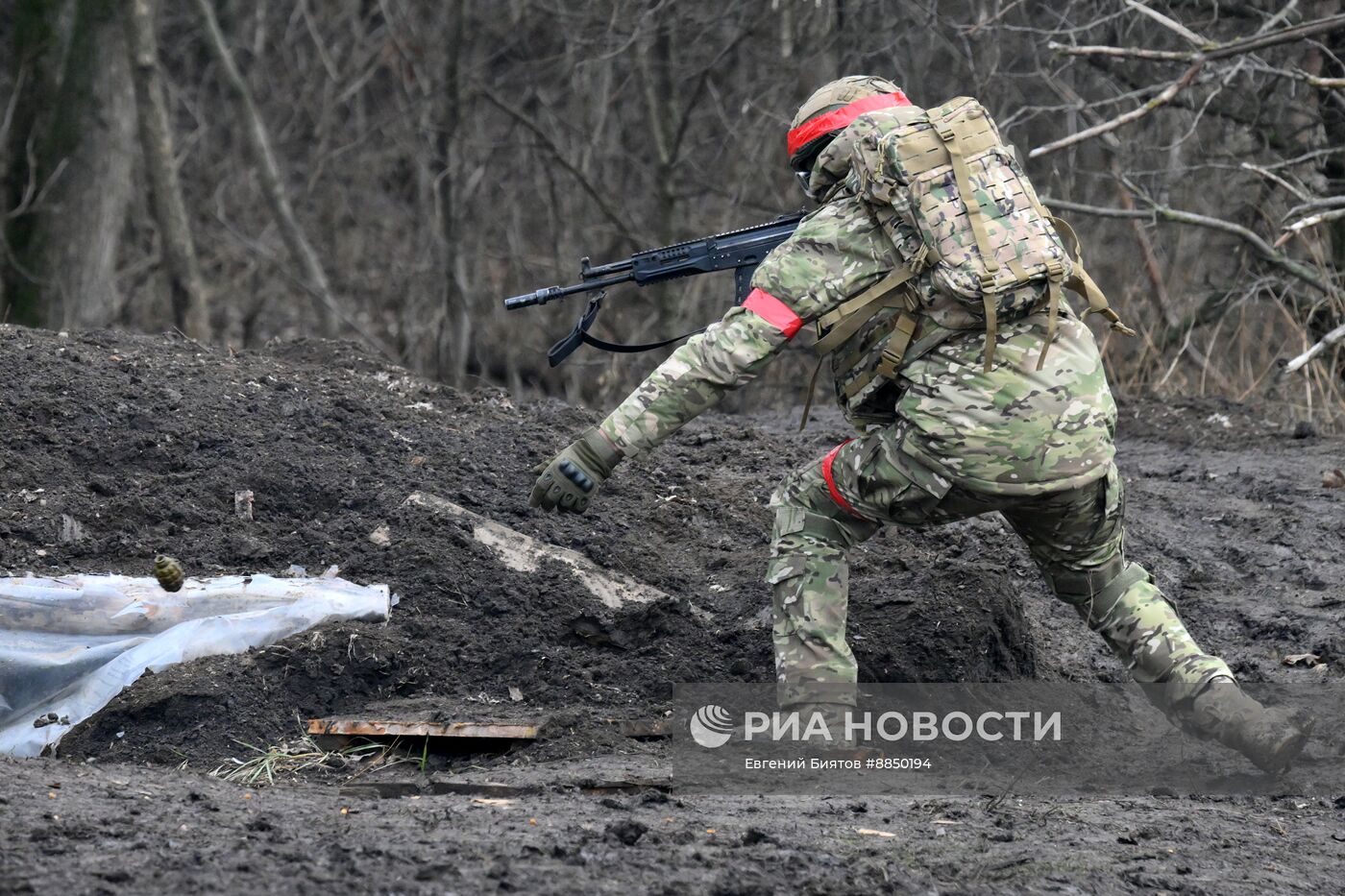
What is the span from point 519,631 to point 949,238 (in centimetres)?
170

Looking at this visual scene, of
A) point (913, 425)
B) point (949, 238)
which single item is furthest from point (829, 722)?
point (949, 238)

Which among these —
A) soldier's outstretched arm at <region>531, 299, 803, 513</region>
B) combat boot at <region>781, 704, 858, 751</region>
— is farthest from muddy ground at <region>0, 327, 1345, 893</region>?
soldier's outstretched arm at <region>531, 299, 803, 513</region>

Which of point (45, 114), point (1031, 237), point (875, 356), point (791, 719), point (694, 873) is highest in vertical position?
point (45, 114)

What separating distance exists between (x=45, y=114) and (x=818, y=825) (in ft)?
30.1

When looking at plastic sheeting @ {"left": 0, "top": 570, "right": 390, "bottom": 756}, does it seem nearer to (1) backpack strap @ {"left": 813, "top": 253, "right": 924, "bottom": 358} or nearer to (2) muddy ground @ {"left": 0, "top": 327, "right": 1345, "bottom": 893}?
(2) muddy ground @ {"left": 0, "top": 327, "right": 1345, "bottom": 893}

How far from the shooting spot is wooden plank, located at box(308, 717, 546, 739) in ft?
12.3

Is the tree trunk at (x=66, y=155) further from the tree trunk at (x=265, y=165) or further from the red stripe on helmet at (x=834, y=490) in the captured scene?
the red stripe on helmet at (x=834, y=490)

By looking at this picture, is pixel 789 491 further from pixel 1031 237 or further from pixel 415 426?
pixel 415 426

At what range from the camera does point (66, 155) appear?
10.4 meters

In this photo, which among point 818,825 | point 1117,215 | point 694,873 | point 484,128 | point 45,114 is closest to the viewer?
point 694,873

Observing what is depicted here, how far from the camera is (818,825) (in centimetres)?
321

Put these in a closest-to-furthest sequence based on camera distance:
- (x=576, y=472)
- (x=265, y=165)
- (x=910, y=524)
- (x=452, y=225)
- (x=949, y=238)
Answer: (x=949, y=238)
(x=576, y=472)
(x=910, y=524)
(x=265, y=165)
(x=452, y=225)

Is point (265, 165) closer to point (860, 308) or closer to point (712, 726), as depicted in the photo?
point (712, 726)

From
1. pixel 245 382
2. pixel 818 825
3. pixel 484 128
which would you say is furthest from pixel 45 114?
pixel 818 825
